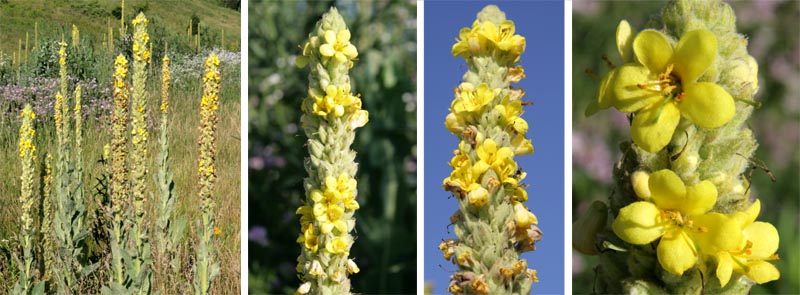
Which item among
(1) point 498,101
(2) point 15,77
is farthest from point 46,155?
(1) point 498,101

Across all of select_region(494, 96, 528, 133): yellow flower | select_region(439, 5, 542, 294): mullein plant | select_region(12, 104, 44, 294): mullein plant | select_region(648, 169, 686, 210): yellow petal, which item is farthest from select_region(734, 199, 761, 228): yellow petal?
select_region(12, 104, 44, 294): mullein plant

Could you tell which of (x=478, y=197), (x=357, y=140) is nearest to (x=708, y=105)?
(x=478, y=197)

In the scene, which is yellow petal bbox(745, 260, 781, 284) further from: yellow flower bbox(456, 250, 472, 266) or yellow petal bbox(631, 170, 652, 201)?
yellow flower bbox(456, 250, 472, 266)

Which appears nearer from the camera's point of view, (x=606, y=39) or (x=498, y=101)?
(x=498, y=101)

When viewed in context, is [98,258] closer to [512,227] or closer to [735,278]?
[512,227]

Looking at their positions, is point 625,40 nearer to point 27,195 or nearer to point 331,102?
point 331,102
